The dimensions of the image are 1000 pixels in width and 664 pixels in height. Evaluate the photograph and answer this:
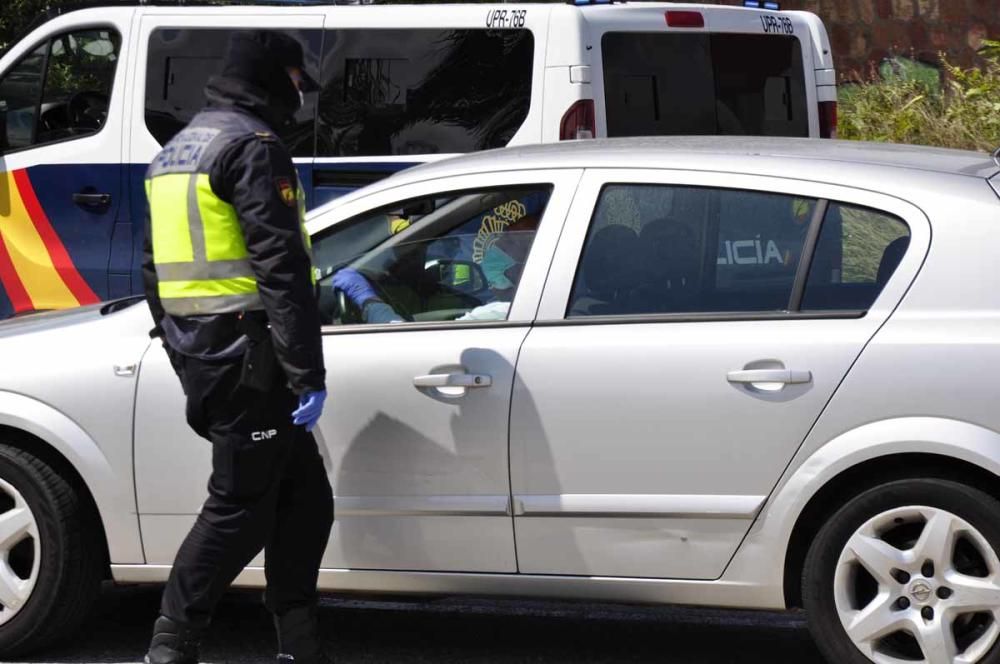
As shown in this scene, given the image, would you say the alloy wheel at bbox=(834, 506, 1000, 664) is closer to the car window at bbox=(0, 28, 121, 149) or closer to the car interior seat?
the car interior seat

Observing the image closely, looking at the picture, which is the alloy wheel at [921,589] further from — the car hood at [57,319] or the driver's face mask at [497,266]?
the car hood at [57,319]

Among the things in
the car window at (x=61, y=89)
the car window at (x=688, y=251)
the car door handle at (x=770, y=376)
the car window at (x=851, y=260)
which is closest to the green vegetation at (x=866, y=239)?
the car window at (x=851, y=260)

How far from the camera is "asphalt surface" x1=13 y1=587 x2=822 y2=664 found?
5.05 m

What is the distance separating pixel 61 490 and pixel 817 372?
2.17m

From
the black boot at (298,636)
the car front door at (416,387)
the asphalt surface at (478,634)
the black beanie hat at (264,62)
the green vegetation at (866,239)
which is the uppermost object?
the black beanie hat at (264,62)

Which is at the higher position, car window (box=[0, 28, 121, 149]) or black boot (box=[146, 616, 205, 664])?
car window (box=[0, 28, 121, 149])

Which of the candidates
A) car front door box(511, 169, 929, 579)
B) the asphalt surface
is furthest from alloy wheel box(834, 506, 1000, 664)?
the asphalt surface

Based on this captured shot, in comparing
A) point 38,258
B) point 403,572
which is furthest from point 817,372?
point 38,258

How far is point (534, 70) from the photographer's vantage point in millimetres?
7973

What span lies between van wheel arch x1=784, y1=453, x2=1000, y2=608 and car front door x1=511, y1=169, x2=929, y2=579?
6.0 inches

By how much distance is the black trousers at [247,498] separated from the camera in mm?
4301

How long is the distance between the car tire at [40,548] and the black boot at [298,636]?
675 mm

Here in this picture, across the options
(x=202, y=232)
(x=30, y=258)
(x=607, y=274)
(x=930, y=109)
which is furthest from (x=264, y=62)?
(x=930, y=109)

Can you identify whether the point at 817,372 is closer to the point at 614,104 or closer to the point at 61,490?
the point at 61,490
